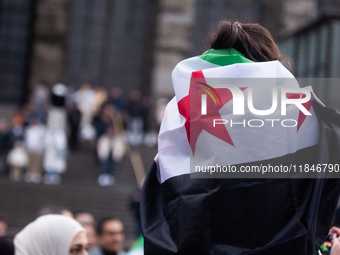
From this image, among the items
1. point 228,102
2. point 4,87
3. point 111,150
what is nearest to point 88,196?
point 111,150

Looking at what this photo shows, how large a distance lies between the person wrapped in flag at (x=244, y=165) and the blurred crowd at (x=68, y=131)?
1039 cm

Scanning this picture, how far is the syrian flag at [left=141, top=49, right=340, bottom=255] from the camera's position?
186 cm

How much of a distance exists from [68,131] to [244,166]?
12197mm

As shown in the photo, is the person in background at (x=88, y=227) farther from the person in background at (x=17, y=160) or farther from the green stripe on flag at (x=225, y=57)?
the person in background at (x=17, y=160)

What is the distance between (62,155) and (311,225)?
11.3 metres

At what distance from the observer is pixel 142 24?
17844mm

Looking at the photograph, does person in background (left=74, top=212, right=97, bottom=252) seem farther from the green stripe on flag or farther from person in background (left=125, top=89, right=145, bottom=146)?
person in background (left=125, top=89, right=145, bottom=146)

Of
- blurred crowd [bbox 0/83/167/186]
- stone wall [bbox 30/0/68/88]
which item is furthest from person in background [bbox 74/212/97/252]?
stone wall [bbox 30/0/68/88]

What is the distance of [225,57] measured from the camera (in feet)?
6.83

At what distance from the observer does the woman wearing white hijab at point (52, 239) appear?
127 inches

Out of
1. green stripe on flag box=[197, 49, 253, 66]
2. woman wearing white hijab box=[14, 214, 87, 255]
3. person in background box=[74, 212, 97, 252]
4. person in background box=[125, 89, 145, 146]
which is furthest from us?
person in background box=[125, 89, 145, 146]

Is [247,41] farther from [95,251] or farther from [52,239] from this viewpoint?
[95,251]

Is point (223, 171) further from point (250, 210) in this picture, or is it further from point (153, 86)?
point (153, 86)

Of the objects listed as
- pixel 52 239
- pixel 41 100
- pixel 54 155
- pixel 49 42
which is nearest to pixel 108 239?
pixel 52 239
